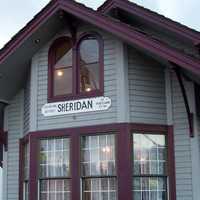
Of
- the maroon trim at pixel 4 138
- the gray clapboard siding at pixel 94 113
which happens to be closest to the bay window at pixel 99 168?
the gray clapboard siding at pixel 94 113

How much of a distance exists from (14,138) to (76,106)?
2751 mm

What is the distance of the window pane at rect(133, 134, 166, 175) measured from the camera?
10.5 meters

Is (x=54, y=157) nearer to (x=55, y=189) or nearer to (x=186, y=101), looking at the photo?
(x=55, y=189)

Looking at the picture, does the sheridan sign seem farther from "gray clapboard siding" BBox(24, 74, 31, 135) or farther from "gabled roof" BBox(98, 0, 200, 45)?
"gabled roof" BBox(98, 0, 200, 45)

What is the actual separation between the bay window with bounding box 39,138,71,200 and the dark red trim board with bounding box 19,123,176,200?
0.14 m

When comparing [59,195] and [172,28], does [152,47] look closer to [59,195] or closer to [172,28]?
[172,28]

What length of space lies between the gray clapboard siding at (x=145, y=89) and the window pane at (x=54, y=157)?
1673mm

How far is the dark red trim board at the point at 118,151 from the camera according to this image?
10.2 meters

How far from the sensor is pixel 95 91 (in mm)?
10859

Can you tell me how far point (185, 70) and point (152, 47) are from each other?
2.80 feet

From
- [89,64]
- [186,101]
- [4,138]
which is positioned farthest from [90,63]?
[4,138]

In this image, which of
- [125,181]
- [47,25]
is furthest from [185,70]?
[47,25]

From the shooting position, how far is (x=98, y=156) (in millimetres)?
10648

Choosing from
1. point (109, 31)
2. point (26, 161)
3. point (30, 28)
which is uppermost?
point (30, 28)
